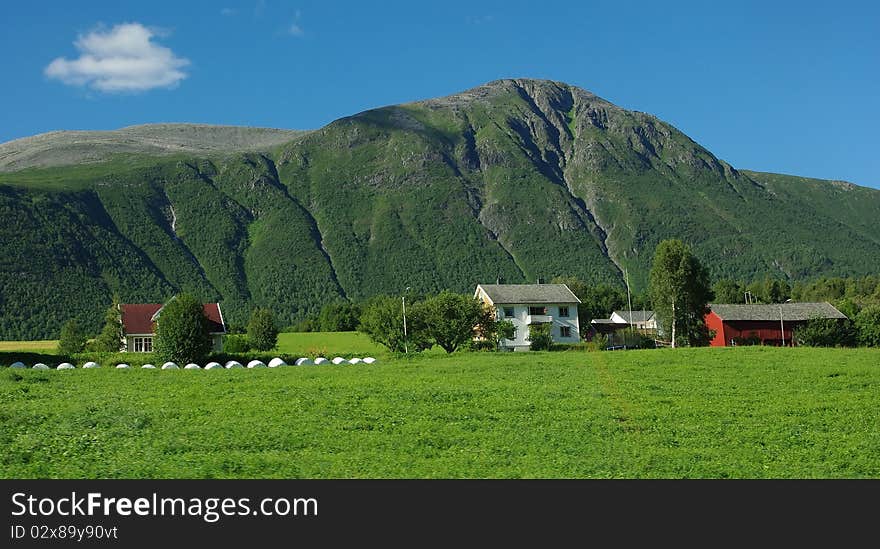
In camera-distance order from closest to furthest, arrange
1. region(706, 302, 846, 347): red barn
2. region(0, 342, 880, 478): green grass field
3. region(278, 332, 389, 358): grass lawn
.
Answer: region(0, 342, 880, 478): green grass field < region(706, 302, 846, 347): red barn < region(278, 332, 389, 358): grass lawn

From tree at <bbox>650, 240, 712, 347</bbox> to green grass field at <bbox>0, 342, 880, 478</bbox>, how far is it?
148 ft

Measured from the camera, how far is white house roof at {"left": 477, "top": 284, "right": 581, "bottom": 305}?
10012 cm

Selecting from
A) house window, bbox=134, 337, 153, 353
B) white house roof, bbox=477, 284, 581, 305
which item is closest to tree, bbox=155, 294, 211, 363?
house window, bbox=134, 337, 153, 353

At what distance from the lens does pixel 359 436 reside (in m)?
22.6

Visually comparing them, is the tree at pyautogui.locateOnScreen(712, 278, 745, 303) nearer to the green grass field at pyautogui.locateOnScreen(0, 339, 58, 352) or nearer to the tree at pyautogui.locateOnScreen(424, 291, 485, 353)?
the tree at pyautogui.locateOnScreen(424, 291, 485, 353)

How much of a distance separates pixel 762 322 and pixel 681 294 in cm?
1878

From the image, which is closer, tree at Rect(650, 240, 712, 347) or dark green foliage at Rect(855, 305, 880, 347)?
dark green foliage at Rect(855, 305, 880, 347)

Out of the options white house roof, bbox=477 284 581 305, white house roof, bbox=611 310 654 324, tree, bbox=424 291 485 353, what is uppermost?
white house roof, bbox=477 284 581 305

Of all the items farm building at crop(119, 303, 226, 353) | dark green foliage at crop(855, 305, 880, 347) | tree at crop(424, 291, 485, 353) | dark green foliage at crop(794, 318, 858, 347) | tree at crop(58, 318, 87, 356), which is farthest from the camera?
farm building at crop(119, 303, 226, 353)

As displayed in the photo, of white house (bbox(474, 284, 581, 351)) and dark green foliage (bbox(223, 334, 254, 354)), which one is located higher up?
white house (bbox(474, 284, 581, 351))

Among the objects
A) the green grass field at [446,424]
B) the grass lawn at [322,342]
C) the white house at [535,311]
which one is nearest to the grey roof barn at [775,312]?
the white house at [535,311]
